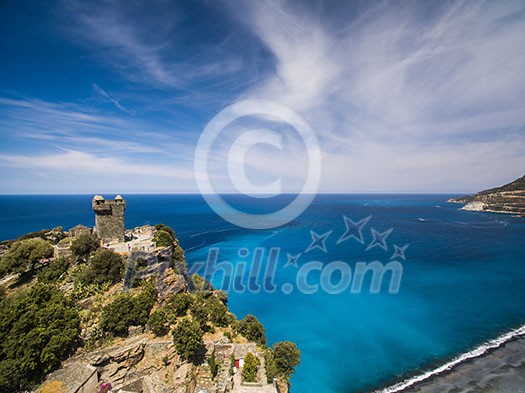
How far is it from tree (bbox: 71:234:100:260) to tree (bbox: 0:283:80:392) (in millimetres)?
5660

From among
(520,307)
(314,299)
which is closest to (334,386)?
(314,299)

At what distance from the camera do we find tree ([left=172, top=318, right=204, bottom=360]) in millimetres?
15180

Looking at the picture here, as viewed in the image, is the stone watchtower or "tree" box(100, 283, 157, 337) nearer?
"tree" box(100, 283, 157, 337)

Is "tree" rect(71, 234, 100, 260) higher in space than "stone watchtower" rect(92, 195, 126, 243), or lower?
lower

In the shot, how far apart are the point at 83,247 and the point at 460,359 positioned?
3841 cm

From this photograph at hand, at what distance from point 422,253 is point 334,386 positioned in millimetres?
49765

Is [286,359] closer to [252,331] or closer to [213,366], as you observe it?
[252,331]

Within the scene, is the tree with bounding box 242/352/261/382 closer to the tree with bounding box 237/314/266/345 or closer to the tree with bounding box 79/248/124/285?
the tree with bounding box 237/314/266/345

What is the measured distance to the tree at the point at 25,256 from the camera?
64.6 feet

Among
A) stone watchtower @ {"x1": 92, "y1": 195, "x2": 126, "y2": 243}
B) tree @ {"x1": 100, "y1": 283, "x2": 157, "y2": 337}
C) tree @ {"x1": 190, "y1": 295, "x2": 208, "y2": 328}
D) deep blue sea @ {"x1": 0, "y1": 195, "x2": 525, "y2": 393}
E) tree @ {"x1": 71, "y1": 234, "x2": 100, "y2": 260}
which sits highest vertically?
stone watchtower @ {"x1": 92, "y1": 195, "x2": 126, "y2": 243}

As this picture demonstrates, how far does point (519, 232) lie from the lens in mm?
79625

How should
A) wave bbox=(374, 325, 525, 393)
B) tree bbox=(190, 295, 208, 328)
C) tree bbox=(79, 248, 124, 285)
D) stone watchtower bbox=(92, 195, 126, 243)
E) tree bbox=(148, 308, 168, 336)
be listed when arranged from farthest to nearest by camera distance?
1. stone watchtower bbox=(92, 195, 126, 243)
2. wave bbox=(374, 325, 525, 393)
3. tree bbox=(190, 295, 208, 328)
4. tree bbox=(79, 248, 124, 285)
5. tree bbox=(148, 308, 168, 336)

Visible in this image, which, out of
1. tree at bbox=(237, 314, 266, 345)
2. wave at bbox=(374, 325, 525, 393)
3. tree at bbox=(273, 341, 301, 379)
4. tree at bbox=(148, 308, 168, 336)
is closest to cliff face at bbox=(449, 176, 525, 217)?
wave at bbox=(374, 325, 525, 393)

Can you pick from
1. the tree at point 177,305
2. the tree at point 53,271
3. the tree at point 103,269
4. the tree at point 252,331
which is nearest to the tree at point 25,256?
the tree at point 53,271
